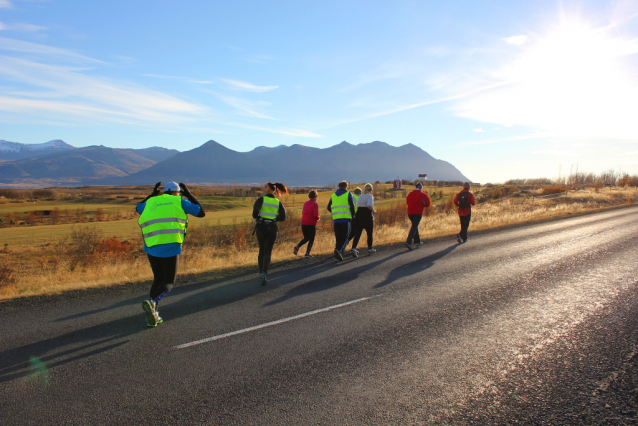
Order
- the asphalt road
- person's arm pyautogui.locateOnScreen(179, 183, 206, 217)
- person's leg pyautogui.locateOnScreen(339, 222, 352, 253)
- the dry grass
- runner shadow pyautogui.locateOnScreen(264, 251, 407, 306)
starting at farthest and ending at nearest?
person's leg pyautogui.locateOnScreen(339, 222, 352, 253) → the dry grass → runner shadow pyautogui.locateOnScreen(264, 251, 407, 306) → person's arm pyautogui.locateOnScreen(179, 183, 206, 217) → the asphalt road

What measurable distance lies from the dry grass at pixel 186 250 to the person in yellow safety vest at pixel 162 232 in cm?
323

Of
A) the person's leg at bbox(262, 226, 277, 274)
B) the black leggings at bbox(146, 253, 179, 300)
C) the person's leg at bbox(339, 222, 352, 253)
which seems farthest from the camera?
the person's leg at bbox(339, 222, 352, 253)

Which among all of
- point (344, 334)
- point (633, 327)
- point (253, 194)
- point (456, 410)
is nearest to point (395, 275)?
point (344, 334)

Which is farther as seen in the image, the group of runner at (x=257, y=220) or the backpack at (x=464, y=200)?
the backpack at (x=464, y=200)

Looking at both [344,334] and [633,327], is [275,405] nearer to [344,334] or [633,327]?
[344,334]

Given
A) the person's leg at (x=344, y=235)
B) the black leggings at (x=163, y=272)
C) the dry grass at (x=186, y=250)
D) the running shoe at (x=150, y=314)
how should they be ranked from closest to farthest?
1. the running shoe at (x=150, y=314)
2. the black leggings at (x=163, y=272)
3. the dry grass at (x=186, y=250)
4. the person's leg at (x=344, y=235)

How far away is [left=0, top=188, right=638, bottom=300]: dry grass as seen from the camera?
9220mm

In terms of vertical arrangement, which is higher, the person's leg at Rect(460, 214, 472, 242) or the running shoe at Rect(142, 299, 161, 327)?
the person's leg at Rect(460, 214, 472, 242)

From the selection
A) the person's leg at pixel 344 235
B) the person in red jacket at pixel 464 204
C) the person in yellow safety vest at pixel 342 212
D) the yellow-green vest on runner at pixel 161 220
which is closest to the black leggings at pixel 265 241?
the yellow-green vest on runner at pixel 161 220

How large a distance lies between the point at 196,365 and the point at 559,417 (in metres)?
3.65

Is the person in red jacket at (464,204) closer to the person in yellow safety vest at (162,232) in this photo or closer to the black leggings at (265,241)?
the black leggings at (265,241)

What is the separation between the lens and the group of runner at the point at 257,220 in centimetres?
543

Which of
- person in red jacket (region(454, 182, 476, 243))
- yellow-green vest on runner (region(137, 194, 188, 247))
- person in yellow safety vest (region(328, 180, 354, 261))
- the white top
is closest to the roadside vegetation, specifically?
person in yellow safety vest (region(328, 180, 354, 261))

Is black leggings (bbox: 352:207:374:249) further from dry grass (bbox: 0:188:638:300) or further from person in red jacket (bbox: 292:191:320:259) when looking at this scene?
dry grass (bbox: 0:188:638:300)
